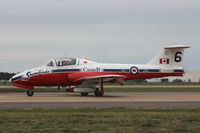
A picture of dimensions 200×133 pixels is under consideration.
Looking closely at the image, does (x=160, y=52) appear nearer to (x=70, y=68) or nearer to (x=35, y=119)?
(x=70, y=68)

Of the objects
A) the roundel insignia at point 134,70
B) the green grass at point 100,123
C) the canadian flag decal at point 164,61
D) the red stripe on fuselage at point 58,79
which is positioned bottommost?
the green grass at point 100,123

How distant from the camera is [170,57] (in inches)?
1298

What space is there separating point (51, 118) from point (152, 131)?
4547mm

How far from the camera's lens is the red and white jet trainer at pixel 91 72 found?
29.9 meters

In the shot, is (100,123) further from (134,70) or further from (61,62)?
(134,70)

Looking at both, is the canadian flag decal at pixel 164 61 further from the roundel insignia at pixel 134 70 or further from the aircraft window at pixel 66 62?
the aircraft window at pixel 66 62

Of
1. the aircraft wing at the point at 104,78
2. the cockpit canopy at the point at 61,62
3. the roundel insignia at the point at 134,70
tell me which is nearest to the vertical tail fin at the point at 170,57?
the roundel insignia at the point at 134,70

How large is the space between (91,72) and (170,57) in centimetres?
767

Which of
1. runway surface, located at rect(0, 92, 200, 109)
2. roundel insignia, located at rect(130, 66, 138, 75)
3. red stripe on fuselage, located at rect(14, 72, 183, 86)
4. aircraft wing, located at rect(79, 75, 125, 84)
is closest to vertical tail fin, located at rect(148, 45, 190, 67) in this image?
roundel insignia, located at rect(130, 66, 138, 75)

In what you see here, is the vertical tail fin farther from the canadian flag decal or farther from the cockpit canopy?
the cockpit canopy

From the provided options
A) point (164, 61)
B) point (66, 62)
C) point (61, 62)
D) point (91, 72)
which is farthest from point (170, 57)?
point (61, 62)

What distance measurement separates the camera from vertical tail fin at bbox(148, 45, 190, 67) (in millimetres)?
32875

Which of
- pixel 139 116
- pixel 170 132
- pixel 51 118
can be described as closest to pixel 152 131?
pixel 170 132

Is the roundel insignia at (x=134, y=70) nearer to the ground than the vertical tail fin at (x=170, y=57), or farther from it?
nearer to the ground
